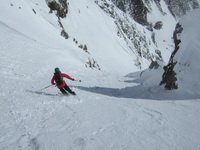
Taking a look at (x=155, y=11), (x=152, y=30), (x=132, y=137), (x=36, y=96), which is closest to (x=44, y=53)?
(x=36, y=96)

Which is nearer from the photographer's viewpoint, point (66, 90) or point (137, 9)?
point (66, 90)

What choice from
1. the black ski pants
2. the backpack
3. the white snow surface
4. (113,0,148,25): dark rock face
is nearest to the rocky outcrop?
the white snow surface

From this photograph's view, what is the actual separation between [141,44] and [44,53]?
53284mm

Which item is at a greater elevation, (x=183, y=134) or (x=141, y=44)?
(x=183, y=134)

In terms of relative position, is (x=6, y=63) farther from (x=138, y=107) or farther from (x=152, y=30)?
(x=152, y=30)

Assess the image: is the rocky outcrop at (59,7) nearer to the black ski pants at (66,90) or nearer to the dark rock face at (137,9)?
the black ski pants at (66,90)

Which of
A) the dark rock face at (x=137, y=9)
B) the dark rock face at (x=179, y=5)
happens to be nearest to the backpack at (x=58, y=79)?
the dark rock face at (x=137, y=9)

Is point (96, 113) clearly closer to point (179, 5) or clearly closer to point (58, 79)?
point (58, 79)

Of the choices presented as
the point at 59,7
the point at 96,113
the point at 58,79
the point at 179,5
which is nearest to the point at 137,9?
the point at 179,5

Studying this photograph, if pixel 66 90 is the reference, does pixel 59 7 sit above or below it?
above

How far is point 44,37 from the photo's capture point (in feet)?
87.7

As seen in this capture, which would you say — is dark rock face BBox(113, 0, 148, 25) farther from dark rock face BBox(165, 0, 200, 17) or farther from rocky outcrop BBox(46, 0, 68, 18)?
rocky outcrop BBox(46, 0, 68, 18)

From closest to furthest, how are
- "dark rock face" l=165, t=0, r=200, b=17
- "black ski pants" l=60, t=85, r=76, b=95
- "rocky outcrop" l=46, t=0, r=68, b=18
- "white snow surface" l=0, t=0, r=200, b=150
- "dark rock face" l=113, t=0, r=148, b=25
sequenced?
1. "white snow surface" l=0, t=0, r=200, b=150
2. "black ski pants" l=60, t=85, r=76, b=95
3. "rocky outcrop" l=46, t=0, r=68, b=18
4. "dark rock face" l=113, t=0, r=148, b=25
5. "dark rock face" l=165, t=0, r=200, b=17

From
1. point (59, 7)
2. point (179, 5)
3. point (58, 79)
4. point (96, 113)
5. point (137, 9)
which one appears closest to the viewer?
point (96, 113)
